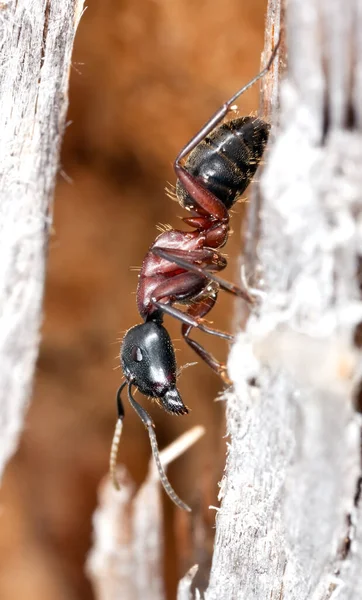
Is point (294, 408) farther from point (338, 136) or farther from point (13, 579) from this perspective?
point (13, 579)

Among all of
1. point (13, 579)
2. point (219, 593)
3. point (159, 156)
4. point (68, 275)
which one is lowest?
point (13, 579)

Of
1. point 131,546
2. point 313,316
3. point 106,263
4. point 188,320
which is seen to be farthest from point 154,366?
point 106,263

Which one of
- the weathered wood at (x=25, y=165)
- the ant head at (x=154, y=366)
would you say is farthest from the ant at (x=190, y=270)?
the weathered wood at (x=25, y=165)

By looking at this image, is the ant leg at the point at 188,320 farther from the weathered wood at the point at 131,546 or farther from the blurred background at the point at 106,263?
the blurred background at the point at 106,263

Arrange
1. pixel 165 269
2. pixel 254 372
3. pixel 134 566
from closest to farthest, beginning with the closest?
pixel 254 372 < pixel 134 566 < pixel 165 269

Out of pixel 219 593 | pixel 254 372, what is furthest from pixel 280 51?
pixel 219 593

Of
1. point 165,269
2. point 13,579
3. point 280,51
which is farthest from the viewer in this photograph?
point 13,579

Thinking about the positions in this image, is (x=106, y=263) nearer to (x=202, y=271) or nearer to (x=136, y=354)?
(x=136, y=354)
